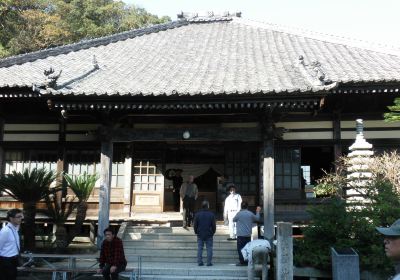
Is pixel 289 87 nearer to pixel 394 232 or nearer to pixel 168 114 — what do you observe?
pixel 168 114

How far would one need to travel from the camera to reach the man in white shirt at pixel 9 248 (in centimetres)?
712

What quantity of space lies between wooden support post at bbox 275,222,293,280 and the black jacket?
246 cm

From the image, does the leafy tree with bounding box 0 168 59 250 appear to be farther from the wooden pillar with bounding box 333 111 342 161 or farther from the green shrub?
the wooden pillar with bounding box 333 111 342 161

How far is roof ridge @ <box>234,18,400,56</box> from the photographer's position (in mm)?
15986

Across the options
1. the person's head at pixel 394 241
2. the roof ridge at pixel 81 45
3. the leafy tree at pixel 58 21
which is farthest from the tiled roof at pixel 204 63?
the leafy tree at pixel 58 21

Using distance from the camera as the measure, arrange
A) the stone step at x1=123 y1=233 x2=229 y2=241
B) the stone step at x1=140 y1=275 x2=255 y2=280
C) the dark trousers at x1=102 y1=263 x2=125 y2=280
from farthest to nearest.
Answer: the stone step at x1=123 y1=233 x2=229 y2=241, the stone step at x1=140 y1=275 x2=255 y2=280, the dark trousers at x1=102 y1=263 x2=125 y2=280

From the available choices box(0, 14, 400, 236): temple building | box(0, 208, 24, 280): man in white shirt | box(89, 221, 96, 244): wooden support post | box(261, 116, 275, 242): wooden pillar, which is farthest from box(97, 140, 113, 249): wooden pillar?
box(0, 208, 24, 280): man in white shirt

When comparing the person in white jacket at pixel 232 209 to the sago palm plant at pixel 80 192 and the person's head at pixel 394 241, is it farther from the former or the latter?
the person's head at pixel 394 241

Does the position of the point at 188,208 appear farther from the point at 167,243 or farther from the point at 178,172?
the point at 178,172

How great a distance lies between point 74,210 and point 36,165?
2.08 m

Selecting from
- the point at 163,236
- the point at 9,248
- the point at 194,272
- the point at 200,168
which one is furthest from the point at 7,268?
the point at 200,168

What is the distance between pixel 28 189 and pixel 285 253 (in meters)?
7.04

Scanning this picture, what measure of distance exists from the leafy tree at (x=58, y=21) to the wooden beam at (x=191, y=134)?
20248mm

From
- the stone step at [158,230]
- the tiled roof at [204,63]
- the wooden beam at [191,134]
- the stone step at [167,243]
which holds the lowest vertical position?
the stone step at [167,243]
